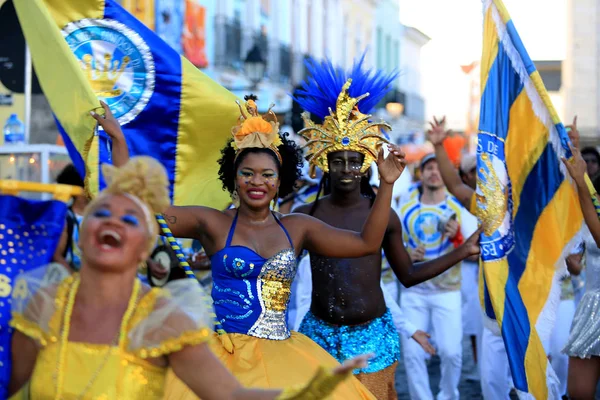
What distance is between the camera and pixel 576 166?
6793mm

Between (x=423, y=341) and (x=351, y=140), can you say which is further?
(x=423, y=341)

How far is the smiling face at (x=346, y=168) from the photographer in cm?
634

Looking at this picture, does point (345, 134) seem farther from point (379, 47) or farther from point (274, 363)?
point (379, 47)

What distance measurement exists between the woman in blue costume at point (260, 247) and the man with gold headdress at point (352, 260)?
2.91ft

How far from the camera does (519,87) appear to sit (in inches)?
280

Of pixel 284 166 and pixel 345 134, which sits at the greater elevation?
pixel 345 134

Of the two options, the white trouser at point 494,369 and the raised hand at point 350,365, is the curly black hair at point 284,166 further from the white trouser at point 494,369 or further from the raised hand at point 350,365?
the white trouser at point 494,369

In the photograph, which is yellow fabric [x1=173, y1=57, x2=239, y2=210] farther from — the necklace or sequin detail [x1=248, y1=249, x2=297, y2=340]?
the necklace

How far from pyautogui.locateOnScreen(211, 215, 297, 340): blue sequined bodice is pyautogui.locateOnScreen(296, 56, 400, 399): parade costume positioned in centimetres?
103

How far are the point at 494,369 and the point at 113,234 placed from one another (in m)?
5.08

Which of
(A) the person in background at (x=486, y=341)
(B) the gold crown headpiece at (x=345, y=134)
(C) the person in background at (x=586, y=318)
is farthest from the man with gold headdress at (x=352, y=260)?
(A) the person in background at (x=486, y=341)

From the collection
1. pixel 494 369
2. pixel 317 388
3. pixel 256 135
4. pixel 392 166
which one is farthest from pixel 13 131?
pixel 317 388

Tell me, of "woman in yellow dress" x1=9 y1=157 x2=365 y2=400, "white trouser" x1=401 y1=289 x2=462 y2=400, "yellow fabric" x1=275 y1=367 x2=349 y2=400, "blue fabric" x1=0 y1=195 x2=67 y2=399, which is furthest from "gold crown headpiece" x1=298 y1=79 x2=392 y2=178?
"yellow fabric" x1=275 y1=367 x2=349 y2=400

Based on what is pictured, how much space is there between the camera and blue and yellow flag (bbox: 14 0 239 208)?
6.08 m
